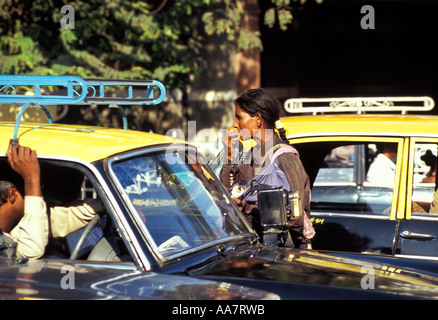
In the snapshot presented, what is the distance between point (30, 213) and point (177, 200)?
0.71 metres

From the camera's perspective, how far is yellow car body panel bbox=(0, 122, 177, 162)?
11.0ft

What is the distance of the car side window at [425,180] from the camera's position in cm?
511

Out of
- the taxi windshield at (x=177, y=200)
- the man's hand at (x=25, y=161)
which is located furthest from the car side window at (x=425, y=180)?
the man's hand at (x=25, y=161)

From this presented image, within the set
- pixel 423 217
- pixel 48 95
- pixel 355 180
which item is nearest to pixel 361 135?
pixel 423 217

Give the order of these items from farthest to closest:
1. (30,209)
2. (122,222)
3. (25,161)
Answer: (30,209) < (25,161) < (122,222)

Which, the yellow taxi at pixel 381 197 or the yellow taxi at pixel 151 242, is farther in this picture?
the yellow taxi at pixel 381 197

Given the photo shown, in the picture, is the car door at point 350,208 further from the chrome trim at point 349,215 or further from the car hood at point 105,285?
the car hood at point 105,285

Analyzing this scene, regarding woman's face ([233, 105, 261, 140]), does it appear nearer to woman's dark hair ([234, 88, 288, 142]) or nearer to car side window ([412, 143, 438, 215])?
woman's dark hair ([234, 88, 288, 142])

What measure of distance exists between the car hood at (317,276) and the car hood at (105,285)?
13 centimetres

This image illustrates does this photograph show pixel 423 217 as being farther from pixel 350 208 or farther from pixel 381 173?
pixel 381 173

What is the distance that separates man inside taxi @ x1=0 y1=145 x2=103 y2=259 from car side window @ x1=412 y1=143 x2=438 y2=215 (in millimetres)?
2304

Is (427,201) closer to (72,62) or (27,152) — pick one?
(27,152)

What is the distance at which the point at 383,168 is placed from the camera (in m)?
5.71
